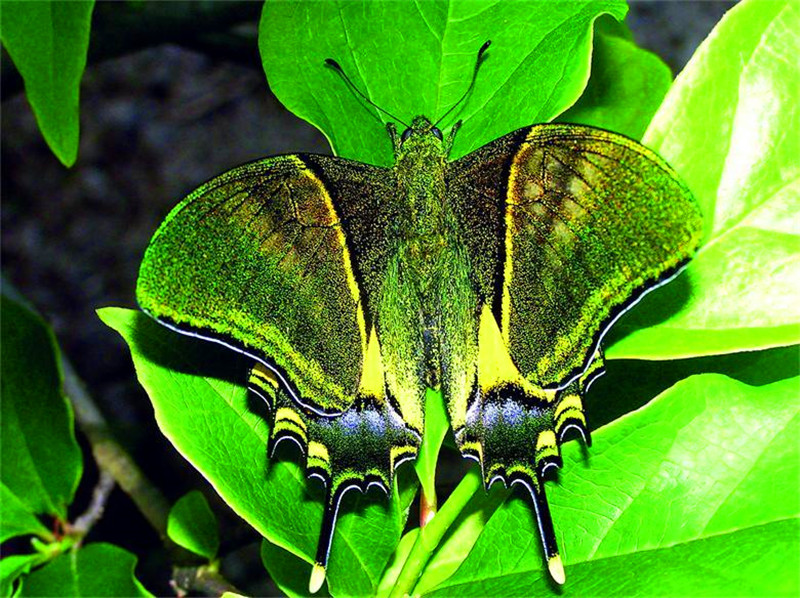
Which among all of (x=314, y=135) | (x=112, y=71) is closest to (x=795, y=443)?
(x=314, y=135)

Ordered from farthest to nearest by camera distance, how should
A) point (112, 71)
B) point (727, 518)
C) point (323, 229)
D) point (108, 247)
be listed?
1. point (112, 71)
2. point (108, 247)
3. point (323, 229)
4. point (727, 518)

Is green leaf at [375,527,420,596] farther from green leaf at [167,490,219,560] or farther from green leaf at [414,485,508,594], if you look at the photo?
green leaf at [167,490,219,560]

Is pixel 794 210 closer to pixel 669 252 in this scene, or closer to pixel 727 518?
pixel 669 252

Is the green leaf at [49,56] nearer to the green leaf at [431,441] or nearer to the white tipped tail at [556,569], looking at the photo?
the green leaf at [431,441]

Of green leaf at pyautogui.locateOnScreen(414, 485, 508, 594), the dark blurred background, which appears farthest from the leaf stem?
the dark blurred background

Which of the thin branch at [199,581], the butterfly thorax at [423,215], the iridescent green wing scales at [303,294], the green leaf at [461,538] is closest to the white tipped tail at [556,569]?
the green leaf at [461,538]

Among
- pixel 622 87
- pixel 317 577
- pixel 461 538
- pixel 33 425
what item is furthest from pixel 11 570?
pixel 622 87
